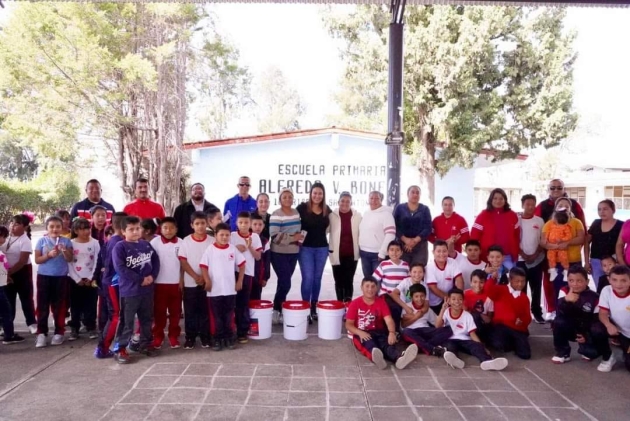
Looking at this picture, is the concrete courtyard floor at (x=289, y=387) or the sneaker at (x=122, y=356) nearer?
the concrete courtyard floor at (x=289, y=387)

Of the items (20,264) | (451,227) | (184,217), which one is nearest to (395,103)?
(451,227)

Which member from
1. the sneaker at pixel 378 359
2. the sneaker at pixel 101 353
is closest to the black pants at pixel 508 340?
the sneaker at pixel 378 359

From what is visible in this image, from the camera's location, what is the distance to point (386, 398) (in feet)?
12.0

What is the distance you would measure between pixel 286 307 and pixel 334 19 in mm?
11952

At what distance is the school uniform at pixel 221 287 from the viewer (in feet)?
15.6

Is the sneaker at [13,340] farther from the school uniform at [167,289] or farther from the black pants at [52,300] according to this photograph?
the school uniform at [167,289]

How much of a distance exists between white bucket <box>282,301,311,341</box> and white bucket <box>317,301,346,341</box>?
168mm

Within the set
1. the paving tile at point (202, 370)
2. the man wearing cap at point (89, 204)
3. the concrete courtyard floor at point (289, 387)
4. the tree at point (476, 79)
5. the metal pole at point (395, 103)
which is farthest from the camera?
the tree at point (476, 79)

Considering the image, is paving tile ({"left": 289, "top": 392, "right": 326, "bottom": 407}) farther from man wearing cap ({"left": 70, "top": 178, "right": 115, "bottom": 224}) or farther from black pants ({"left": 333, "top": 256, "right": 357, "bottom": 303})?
man wearing cap ({"left": 70, "top": 178, "right": 115, "bottom": 224})

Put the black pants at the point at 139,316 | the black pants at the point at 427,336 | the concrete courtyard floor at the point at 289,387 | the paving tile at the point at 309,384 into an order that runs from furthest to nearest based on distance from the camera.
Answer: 1. the black pants at the point at 427,336
2. the black pants at the point at 139,316
3. the paving tile at the point at 309,384
4. the concrete courtyard floor at the point at 289,387

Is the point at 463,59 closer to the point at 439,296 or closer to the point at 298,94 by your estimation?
the point at 439,296

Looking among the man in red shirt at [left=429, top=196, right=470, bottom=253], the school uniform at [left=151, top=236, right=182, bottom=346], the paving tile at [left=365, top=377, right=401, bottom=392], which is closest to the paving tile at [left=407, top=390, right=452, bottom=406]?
the paving tile at [left=365, top=377, right=401, bottom=392]

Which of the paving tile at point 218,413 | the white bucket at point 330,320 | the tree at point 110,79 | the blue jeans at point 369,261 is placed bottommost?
the paving tile at point 218,413

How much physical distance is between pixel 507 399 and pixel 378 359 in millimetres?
1082
